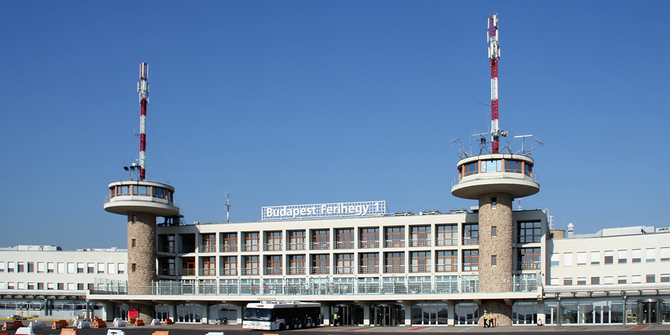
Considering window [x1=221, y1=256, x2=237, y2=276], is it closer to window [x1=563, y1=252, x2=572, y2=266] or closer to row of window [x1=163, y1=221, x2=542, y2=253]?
row of window [x1=163, y1=221, x2=542, y2=253]

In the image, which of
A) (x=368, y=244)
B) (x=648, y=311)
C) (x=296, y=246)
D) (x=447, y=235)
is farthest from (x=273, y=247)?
(x=648, y=311)

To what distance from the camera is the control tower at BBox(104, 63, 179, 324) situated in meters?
70.8

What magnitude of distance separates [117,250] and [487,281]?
48.8 m

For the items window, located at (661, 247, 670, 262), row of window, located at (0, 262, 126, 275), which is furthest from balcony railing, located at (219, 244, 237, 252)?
window, located at (661, 247, 670, 262)

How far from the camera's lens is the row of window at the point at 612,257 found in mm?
59156

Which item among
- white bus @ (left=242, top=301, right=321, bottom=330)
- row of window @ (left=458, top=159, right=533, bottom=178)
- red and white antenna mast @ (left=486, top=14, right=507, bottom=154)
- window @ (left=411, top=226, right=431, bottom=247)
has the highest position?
red and white antenna mast @ (left=486, top=14, right=507, bottom=154)

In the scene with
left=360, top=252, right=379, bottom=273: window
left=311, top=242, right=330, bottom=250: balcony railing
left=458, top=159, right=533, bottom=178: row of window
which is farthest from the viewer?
left=311, top=242, right=330, bottom=250: balcony railing

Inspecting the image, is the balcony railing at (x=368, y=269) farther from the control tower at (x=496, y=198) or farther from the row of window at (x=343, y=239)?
the control tower at (x=496, y=198)

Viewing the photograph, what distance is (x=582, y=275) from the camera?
6253cm

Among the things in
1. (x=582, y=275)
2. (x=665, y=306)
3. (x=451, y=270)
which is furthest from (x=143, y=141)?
(x=665, y=306)

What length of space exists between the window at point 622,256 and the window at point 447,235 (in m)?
15.3

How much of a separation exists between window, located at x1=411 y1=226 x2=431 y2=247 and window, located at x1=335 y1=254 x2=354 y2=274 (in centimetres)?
723

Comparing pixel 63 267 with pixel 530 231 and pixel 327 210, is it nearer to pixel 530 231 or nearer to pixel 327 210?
pixel 327 210

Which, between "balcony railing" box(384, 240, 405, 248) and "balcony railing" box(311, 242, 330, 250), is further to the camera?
"balcony railing" box(311, 242, 330, 250)
